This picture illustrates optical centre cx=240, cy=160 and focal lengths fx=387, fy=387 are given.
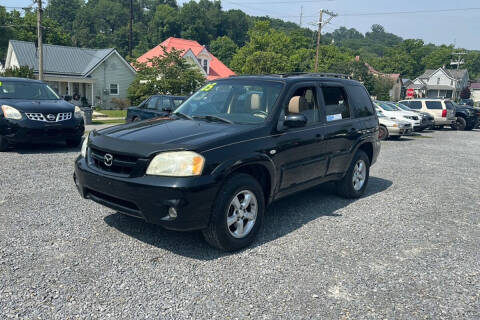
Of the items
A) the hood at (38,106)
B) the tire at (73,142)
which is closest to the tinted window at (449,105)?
the tire at (73,142)

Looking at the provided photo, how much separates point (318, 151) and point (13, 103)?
6961mm

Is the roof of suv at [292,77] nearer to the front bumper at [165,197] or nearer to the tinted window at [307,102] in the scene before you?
the tinted window at [307,102]

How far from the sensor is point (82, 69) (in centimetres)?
3628

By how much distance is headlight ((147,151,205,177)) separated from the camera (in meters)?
3.52

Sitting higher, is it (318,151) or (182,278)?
(318,151)

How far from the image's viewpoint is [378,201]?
6285mm

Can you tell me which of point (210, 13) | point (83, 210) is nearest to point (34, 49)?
point (83, 210)

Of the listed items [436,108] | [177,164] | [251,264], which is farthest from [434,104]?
[177,164]

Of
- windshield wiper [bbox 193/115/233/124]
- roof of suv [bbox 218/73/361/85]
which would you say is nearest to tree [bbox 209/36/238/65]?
roof of suv [bbox 218/73/361/85]

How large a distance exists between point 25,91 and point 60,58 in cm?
2986

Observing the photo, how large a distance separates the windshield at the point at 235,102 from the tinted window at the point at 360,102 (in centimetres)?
186

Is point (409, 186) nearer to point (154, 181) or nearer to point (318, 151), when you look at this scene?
point (318, 151)

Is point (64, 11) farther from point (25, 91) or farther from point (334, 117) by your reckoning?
point (334, 117)

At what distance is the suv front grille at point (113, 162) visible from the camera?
145 inches
